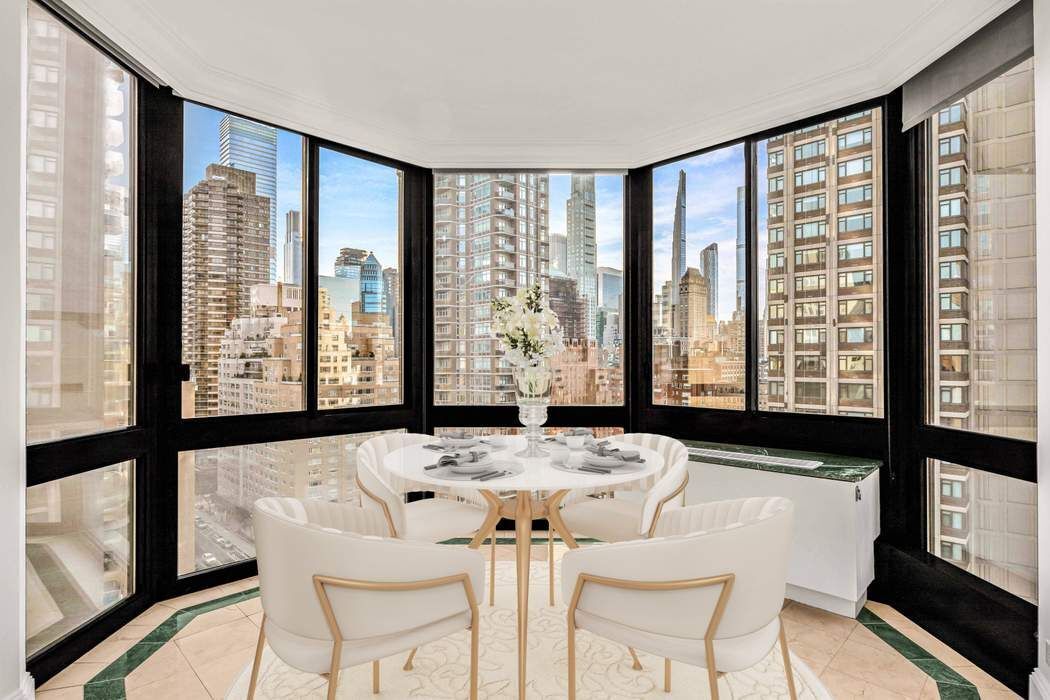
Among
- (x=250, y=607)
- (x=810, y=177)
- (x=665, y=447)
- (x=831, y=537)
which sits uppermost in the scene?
(x=810, y=177)

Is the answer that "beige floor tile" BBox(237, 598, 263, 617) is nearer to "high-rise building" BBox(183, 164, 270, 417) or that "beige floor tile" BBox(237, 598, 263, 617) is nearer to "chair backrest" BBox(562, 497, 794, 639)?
"high-rise building" BBox(183, 164, 270, 417)

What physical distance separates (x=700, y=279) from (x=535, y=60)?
1.72 metres

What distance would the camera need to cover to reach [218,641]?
8.02ft

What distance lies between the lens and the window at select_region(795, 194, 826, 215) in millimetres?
3084

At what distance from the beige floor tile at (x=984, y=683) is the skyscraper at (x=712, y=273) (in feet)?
6.78

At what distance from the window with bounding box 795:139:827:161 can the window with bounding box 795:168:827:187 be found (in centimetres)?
8

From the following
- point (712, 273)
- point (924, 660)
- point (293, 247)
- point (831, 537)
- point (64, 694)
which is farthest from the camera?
point (712, 273)

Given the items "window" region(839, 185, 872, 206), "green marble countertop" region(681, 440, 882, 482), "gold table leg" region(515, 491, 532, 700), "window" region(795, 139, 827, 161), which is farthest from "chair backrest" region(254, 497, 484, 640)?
"window" region(795, 139, 827, 161)

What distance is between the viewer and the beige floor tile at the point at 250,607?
274 centimetres

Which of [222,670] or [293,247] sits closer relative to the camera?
[222,670]

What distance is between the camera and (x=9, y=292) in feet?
5.97

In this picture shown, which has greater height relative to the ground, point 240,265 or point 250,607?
point 240,265

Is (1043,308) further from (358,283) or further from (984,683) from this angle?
(358,283)

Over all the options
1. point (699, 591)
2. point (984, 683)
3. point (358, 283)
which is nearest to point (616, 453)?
point (699, 591)
